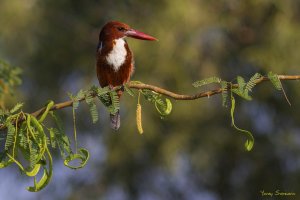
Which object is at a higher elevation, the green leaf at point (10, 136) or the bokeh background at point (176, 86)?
the bokeh background at point (176, 86)

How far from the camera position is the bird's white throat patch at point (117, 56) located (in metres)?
3.72

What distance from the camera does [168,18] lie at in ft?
24.2

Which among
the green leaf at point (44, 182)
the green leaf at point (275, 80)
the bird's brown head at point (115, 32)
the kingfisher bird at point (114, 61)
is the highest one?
the bird's brown head at point (115, 32)

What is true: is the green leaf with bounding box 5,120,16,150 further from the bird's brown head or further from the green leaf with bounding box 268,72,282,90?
the bird's brown head

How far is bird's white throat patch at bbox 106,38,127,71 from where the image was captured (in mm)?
3721

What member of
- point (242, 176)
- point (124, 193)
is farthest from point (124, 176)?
point (242, 176)

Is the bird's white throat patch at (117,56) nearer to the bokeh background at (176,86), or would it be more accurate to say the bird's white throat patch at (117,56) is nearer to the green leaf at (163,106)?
the green leaf at (163,106)

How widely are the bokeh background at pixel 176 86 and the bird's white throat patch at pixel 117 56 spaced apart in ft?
10.7

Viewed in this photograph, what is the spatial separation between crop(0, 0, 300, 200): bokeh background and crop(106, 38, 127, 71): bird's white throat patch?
3268 mm

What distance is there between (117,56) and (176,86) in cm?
351

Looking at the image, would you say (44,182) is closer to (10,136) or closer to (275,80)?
(10,136)

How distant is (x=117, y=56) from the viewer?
3742mm

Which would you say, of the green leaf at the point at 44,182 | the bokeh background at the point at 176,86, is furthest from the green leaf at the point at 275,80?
the bokeh background at the point at 176,86

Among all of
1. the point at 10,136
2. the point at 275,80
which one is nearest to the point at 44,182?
the point at 10,136
